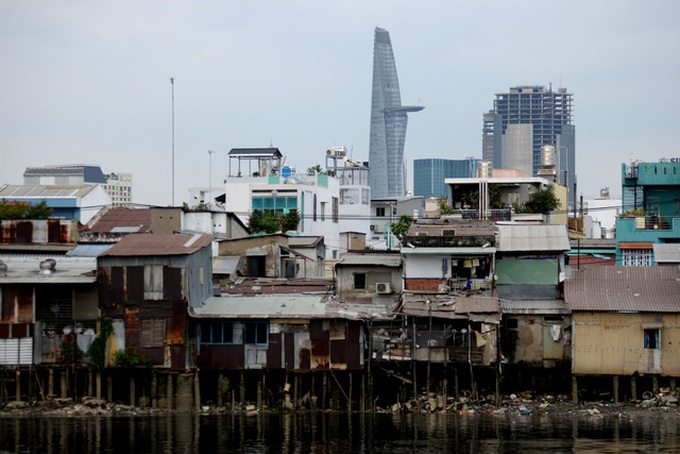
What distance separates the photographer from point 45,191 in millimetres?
86000

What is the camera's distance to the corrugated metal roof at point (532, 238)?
50250mm

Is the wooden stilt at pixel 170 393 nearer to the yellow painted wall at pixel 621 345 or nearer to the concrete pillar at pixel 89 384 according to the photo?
the concrete pillar at pixel 89 384

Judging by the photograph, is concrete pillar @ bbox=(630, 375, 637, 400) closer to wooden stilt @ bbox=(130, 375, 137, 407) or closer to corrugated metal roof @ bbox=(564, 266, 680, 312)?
corrugated metal roof @ bbox=(564, 266, 680, 312)

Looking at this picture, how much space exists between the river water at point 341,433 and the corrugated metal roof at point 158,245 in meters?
6.15

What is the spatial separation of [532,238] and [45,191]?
45.2 meters

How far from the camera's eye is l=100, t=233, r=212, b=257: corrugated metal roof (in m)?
46.4

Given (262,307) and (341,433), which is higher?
(262,307)

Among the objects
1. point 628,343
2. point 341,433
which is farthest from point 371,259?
point 341,433

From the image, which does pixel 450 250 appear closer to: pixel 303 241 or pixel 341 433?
pixel 341 433

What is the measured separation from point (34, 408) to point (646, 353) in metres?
23.0

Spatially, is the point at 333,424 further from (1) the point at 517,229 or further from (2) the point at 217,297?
(1) the point at 517,229

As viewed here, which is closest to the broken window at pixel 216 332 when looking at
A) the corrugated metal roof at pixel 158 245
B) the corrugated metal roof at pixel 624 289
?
the corrugated metal roof at pixel 158 245

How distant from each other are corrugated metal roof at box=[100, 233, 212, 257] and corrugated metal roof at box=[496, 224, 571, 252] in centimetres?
1238

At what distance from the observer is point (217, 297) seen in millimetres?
49844
